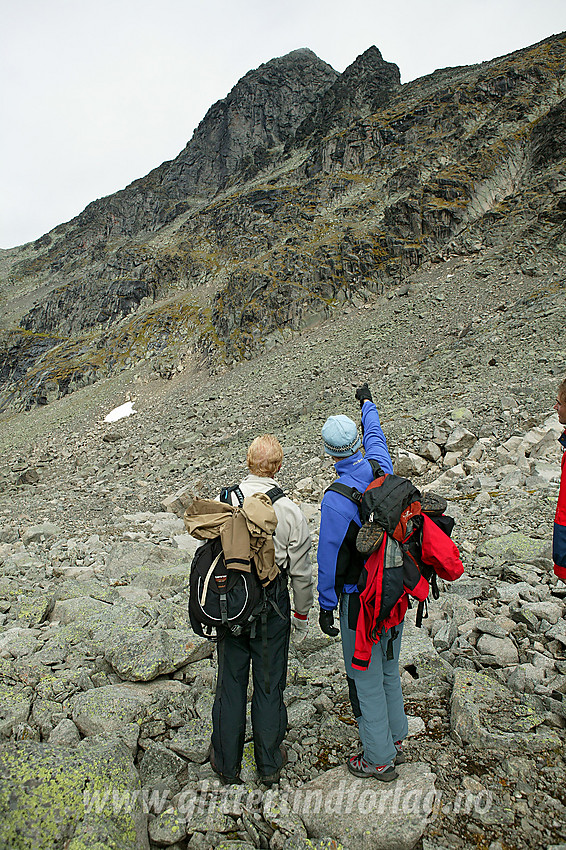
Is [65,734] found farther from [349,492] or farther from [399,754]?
[349,492]

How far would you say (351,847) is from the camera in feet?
8.54

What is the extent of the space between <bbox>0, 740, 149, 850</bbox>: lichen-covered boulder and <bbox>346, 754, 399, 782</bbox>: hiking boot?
4.64 feet

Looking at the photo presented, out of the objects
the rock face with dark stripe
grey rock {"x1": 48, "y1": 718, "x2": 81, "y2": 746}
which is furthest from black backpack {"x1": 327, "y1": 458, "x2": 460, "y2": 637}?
the rock face with dark stripe

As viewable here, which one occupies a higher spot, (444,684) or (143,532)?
(444,684)

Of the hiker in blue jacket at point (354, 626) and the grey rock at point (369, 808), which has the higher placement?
the hiker in blue jacket at point (354, 626)

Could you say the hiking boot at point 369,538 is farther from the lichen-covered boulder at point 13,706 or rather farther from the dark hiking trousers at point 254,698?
the lichen-covered boulder at point 13,706

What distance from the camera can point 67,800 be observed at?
258 centimetres

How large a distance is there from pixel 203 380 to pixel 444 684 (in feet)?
94.8

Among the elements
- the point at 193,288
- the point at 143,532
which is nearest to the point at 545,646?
the point at 143,532

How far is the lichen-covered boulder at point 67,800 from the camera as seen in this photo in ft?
7.79

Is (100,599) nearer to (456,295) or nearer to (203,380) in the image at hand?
(456,295)

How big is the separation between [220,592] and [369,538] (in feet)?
3.48

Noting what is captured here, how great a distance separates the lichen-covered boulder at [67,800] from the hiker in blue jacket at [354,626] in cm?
154

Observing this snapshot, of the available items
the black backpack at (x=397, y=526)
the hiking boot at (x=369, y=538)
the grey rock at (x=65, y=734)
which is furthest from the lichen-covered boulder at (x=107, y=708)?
the hiking boot at (x=369, y=538)
